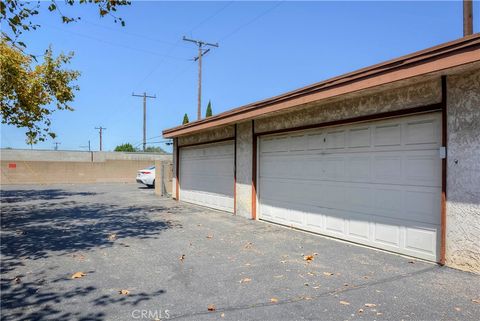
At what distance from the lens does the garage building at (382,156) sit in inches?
194

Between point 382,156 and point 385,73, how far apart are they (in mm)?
1608

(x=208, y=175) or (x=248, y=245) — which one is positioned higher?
(x=208, y=175)

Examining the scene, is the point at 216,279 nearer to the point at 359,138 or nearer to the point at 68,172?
the point at 359,138

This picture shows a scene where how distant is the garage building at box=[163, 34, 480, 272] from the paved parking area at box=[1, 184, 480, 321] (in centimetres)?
51

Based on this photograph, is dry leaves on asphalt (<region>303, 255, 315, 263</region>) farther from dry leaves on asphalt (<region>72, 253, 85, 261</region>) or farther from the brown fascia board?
dry leaves on asphalt (<region>72, 253, 85, 261</region>)

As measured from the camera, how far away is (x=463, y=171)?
5.00m

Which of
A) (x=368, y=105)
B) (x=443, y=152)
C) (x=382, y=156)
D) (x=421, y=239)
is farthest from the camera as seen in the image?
(x=368, y=105)

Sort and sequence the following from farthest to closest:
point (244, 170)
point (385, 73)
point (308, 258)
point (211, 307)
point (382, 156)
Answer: point (244, 170)
point (382, 156)
point (308, 258)
point (385, 73)
point (211, 307)

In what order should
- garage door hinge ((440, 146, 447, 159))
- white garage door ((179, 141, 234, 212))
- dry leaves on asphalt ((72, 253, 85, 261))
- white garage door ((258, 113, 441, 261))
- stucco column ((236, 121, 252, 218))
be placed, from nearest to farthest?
garage door hinge ((440, 146, 447, 159))
white garage door ((258, 113, 441, 261))
dry leaves on asphalt ((72, 253, 85, 261))
stucco column ((236, 121, 252, 218))
white garage door ((179, 141, 234, 212))

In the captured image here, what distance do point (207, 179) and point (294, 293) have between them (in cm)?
878

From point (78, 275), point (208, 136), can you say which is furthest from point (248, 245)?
point (208, 136)

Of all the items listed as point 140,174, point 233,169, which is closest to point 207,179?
point 233,169

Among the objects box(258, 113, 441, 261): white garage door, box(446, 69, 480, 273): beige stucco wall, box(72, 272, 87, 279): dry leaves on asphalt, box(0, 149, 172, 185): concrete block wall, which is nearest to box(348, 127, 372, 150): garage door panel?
box(258, 113, 441, 261): white garage door

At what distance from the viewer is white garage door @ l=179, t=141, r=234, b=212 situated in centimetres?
1137
